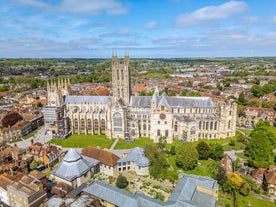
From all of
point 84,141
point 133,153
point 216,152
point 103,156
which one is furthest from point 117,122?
point 216,152

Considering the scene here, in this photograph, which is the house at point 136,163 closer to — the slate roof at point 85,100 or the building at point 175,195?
the building at point 175,195

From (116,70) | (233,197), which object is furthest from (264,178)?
(116,70)

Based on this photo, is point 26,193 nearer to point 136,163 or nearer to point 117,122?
point 136,163

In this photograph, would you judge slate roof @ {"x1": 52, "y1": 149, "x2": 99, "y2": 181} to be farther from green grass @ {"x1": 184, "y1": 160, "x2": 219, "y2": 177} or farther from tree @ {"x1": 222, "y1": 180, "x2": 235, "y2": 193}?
tree @ {"x1": 222, "y1": 180, "x2": 235, "y2": 193}

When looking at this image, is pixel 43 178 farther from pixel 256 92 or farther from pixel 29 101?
pixel 256 92

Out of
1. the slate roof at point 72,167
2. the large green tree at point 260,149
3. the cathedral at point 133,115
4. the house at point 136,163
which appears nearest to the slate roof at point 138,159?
the house at point 136,163

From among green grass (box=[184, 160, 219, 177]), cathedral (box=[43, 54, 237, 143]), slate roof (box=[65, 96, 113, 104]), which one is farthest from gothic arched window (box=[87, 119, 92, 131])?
green grass (box=[184, 160, 219, 177])
